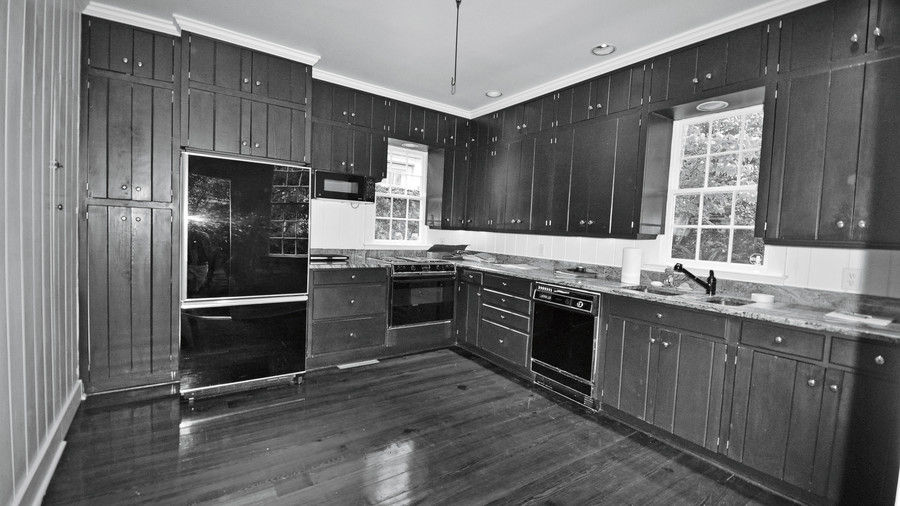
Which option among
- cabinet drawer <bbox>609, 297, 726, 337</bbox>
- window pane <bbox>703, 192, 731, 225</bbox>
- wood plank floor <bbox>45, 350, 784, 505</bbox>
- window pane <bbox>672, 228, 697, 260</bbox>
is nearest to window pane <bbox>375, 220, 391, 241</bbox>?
wood plank floor <bbox>45, 350, 784, 505</bbox>

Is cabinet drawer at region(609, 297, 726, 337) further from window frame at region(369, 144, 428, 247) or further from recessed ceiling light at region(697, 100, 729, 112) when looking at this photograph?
window frame at region(369, 144, 428, 247)

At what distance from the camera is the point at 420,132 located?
4.65 metres

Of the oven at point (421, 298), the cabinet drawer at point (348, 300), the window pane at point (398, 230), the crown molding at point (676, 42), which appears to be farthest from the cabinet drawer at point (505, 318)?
the crown molding at point (676, 42)

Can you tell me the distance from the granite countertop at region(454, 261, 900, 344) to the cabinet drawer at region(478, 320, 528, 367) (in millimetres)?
699

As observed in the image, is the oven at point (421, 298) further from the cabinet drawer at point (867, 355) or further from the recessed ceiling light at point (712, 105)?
the cabinet drawer at point (867, 355)

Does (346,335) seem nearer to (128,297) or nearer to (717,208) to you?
(128,297)

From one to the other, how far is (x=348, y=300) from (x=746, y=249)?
3.35 meters

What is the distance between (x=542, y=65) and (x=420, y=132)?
1.63 metres

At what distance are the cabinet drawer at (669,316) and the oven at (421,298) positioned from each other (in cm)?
198

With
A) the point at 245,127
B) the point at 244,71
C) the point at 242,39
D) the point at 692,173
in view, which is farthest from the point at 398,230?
the point at 692,173

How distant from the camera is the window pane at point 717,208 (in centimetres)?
301

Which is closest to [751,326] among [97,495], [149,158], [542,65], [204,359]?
[542,65]

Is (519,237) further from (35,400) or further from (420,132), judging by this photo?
(35,400)

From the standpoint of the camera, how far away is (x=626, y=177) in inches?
131
